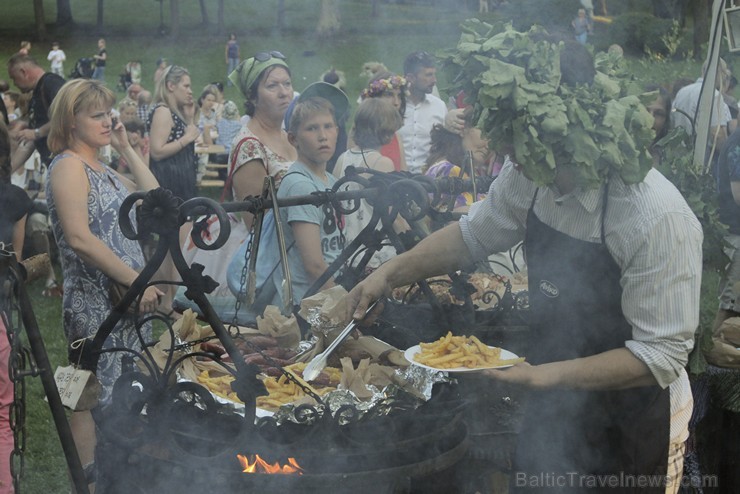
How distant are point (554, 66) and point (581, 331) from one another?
0.76 meters

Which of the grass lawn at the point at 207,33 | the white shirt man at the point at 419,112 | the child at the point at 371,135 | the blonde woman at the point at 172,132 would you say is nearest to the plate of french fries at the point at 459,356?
the grass lawn at the point at 207,33

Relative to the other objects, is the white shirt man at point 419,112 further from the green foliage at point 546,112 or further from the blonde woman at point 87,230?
the green foliage at point 546,112

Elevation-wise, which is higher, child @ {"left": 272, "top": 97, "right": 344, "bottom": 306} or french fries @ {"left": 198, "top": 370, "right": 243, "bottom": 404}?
child @ {"left": 272, "top": 97, "right": 344, "bottom": 306}

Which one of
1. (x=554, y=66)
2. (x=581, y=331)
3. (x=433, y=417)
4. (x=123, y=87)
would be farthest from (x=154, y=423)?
(x=123, y=87)

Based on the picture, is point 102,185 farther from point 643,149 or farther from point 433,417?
point 643,149

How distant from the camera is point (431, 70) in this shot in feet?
20.4

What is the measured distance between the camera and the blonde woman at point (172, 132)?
6113 millimetres

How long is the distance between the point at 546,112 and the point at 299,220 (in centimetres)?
159

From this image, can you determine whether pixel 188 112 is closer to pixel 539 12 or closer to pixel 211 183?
pixel 539 12

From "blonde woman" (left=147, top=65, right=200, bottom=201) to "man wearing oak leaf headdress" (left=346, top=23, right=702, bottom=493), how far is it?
3.88 meters

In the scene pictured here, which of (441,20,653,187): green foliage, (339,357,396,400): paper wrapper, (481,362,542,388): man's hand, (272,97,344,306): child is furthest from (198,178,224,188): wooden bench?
(441,20,653,187): green foliage

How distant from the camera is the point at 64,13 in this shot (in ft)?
9.95

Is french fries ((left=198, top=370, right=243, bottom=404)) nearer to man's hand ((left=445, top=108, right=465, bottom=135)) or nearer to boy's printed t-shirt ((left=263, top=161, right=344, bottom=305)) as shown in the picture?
boy's printed t-shirt ((left=263, top=161, right=344, bottom=305))

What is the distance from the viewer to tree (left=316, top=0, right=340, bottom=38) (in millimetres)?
3193
